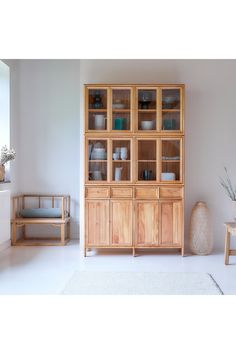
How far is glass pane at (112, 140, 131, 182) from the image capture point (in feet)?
16.3

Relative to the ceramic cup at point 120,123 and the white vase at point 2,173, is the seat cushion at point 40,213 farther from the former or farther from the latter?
the ceramic cup at point 120,123

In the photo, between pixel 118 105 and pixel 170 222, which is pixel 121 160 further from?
pixel 170 222

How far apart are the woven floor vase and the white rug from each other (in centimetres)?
105

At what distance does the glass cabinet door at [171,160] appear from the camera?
493cm

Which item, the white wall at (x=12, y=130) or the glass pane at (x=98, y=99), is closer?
the glass pane at (x=98, y=99)

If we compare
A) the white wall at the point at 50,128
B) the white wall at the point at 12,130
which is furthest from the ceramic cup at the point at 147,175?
the white wall at the point at 12,130

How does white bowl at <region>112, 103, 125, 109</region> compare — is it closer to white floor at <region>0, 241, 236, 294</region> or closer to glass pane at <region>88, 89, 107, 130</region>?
glass pane at <region>88, 89, 107, 130</region>

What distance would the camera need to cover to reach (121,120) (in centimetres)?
493

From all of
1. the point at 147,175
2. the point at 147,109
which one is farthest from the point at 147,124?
the point at 147,175

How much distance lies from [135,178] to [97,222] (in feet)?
2.57

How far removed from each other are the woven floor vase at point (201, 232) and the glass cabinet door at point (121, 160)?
109cm

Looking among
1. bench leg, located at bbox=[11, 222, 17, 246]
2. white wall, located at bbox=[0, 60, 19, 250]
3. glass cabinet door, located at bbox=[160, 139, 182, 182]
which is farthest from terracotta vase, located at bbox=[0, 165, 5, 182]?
glass cabinet door, located at bbox=[160, 139, 182, 182]
